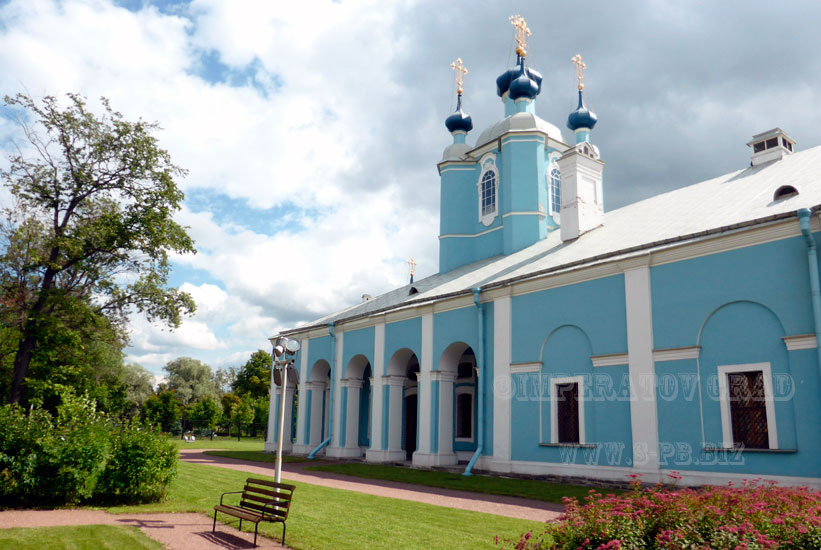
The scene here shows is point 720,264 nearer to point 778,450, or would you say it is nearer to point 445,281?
point 778,450

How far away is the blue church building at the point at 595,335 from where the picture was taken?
37.0ft

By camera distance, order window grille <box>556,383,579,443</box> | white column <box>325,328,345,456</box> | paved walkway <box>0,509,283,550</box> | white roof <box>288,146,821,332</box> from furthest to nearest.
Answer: white column <box>325,328,345,456</box>
window grille <box>556,383,579,443</box>
white roof <box>288,146,821,332</box>
paved walkway <box>0,509,283,550</box>

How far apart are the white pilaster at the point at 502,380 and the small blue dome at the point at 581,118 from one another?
11875mm

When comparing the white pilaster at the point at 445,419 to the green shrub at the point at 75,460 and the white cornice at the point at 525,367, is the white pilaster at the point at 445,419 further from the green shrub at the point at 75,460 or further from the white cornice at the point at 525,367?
the green shrub at the point at 75,460

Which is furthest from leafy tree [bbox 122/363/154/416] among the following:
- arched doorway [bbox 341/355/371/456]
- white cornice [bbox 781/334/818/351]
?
white cornice [bbox 781/334/818/351]

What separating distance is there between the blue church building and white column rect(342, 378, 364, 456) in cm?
7

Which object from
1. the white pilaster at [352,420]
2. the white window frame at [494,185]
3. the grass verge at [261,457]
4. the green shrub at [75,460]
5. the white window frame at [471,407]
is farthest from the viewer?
the white window frame at [494,185]

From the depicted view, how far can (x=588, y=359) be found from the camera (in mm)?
14461

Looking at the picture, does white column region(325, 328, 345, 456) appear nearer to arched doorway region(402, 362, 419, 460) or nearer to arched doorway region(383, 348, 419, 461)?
arched doorway region(402, 362, 419, 460)

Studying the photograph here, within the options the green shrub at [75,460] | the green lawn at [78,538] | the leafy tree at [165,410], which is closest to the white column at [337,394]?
the green shrub at [75,460]

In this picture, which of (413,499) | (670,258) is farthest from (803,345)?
(413,499)

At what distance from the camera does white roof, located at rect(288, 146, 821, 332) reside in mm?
12695

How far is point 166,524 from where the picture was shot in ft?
29.3

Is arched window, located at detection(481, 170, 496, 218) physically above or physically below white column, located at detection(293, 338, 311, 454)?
above
